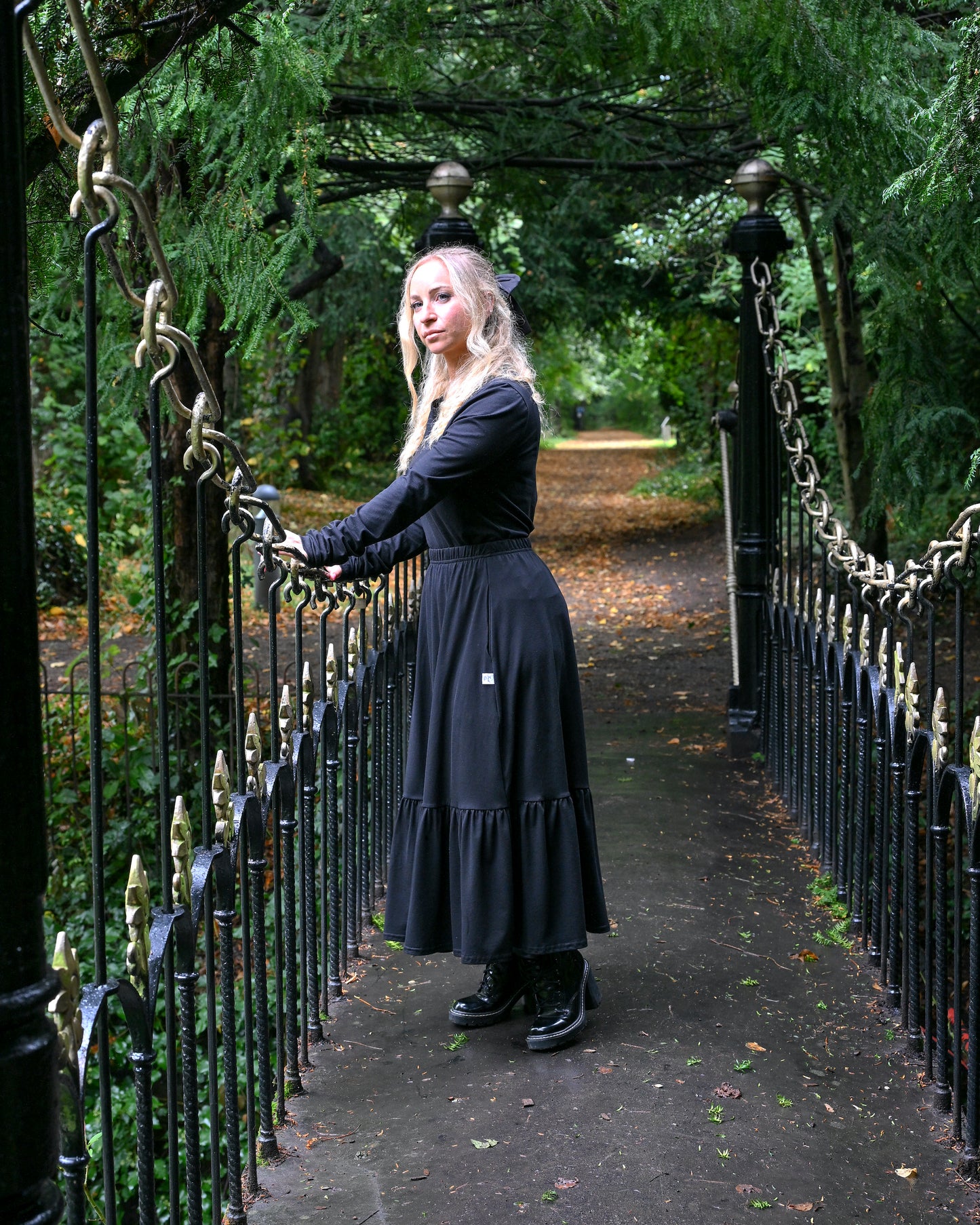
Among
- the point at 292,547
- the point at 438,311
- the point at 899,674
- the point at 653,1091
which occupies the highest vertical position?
the point at 438,311

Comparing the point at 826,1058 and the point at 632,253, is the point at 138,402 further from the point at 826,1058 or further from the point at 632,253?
the point at 632,253

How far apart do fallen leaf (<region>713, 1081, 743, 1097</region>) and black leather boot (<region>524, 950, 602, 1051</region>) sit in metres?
0.43

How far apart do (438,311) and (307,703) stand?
3.61 feet

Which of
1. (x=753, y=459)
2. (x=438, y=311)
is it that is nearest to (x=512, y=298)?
(x=438, y=311)

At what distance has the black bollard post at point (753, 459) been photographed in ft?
20.3

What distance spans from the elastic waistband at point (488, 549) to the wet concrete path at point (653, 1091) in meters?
1.30

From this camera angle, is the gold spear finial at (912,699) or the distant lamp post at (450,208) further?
the distant lamp post at (450,208)

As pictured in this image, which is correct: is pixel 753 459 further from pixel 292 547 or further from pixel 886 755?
pixel 292 547

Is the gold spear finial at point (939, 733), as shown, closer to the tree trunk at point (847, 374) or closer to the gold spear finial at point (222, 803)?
the gold spear finial at point (222, 803)

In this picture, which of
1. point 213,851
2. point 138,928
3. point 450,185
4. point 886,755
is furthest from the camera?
point 450,185

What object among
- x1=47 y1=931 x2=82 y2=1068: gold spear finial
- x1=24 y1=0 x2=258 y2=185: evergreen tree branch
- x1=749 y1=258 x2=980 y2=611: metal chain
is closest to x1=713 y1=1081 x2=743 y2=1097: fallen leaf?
x1=749 y1=258 x2=980 y2=611: metal chain

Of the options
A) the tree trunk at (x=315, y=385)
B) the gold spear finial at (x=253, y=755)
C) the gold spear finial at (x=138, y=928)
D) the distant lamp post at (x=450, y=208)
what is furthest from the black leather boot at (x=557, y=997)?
the tree trunk at (x=315, y=385)

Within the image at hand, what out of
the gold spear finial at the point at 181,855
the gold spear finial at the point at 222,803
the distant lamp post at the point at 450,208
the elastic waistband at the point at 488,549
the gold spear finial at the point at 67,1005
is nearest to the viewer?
the gold spear finial at the point at 67,1005

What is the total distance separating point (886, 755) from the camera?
138 inches
